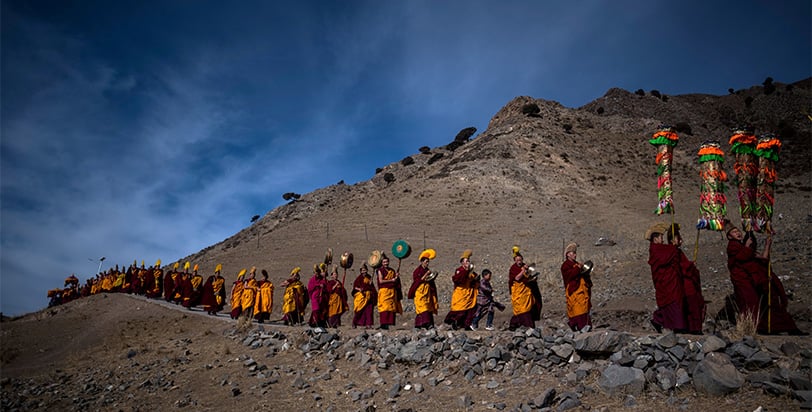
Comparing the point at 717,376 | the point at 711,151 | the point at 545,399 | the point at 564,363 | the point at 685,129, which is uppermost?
the point at 685,129

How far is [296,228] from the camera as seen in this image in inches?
1592

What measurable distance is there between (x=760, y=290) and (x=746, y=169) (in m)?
5.32

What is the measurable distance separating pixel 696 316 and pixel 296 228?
36450 millimetres

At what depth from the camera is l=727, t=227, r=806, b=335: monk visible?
7551 millimetres

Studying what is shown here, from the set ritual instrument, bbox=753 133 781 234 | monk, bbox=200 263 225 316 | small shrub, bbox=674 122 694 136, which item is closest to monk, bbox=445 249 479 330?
ritual instrument, bbox=753 133 781 234

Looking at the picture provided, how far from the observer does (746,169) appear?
38.0ft

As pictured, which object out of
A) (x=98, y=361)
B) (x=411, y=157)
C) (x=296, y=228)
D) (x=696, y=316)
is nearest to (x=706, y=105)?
(x=411, y=157)

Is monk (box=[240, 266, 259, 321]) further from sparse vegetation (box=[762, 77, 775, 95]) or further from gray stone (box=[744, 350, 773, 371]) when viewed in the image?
sparse vegetation (box=[762, 77, 775, 95])

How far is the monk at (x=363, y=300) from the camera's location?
12062 millimetres

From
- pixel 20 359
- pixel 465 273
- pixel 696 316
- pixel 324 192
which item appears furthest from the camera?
pixel 324 192

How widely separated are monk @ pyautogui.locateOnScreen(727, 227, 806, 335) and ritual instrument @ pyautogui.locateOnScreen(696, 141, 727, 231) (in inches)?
160

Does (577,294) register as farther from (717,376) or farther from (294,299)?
(294,299)

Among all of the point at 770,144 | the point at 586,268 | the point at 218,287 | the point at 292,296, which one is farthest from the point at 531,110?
the point at 586,268

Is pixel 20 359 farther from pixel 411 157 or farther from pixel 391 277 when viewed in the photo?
pixel 411 157
